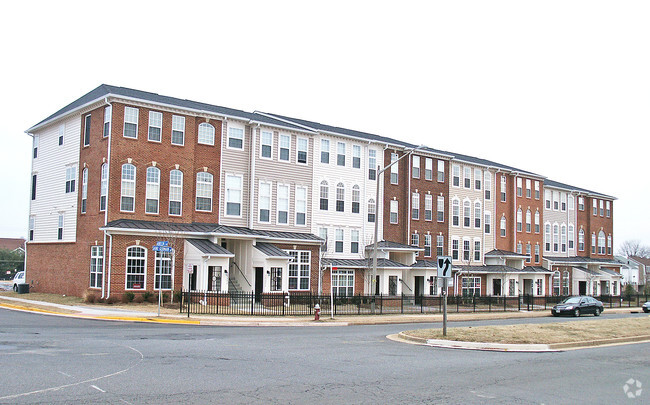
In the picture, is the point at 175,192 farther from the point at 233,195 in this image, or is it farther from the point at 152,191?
the point at 233,195

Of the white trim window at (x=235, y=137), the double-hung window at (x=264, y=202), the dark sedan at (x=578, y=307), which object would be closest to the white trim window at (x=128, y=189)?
the white trim window at (x=235, y=137)

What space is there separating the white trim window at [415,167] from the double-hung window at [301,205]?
1282cm

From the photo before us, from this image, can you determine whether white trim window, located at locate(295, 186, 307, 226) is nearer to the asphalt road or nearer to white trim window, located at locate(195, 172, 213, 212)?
white trim window, located at locate(195, 172, 213, 212)

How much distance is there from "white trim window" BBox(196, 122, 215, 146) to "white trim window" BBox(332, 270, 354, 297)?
14527 mm

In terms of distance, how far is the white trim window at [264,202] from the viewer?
44188 mm

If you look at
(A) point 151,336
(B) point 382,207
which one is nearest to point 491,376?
(A) point 151,336

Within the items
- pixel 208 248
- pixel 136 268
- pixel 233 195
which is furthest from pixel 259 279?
pixel 136 268

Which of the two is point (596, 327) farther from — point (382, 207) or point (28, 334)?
point (382, 207)

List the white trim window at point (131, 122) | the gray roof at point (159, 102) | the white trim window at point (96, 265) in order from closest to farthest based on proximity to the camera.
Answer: the white trim window at point (96, 265), the white trim window at point (131, 122), the gray roof at point (159, 102)

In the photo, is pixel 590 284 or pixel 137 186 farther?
pixel 590 284

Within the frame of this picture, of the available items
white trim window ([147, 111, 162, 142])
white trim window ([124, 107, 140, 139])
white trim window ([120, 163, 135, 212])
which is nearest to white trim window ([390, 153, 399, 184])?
white trim window ([147, 111, 162, 142])

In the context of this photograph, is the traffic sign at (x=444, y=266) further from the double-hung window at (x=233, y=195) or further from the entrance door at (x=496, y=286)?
the entrance door at (x=496, y=286)

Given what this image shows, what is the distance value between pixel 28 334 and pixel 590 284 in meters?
69.4

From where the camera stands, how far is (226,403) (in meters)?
10.3
